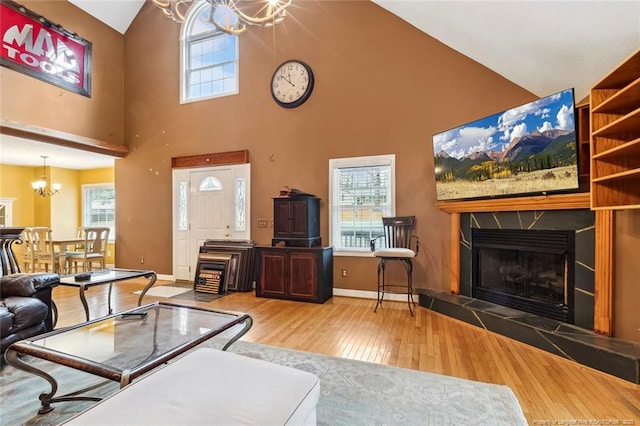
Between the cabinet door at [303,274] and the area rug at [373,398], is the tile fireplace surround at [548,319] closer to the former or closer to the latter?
the area rug at [373,398]

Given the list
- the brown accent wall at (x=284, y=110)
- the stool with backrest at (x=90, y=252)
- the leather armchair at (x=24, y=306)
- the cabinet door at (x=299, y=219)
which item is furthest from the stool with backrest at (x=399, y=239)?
→ the stool with backrest at (x=90, y=252)

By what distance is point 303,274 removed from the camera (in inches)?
169

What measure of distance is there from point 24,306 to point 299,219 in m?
3.00

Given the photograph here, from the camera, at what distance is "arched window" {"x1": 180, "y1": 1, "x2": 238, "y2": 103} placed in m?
5.53

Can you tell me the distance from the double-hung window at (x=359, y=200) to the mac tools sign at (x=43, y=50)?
505 cm

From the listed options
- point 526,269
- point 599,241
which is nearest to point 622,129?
point 599,241

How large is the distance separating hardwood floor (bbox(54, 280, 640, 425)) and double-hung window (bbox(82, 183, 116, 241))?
376 cm

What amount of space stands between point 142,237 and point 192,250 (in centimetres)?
129

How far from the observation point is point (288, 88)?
4961 millimetres

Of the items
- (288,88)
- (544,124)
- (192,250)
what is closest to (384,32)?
(288,88)

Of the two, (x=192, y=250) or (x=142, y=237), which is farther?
(x=142, y=237)

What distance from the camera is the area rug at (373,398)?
173cm

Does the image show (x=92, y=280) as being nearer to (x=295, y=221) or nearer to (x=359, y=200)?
(x=295, y=221)

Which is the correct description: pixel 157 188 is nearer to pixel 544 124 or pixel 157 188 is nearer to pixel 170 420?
pixel 170 420
